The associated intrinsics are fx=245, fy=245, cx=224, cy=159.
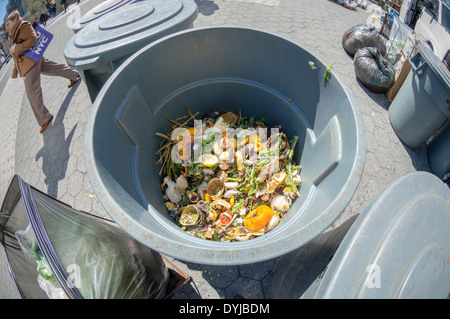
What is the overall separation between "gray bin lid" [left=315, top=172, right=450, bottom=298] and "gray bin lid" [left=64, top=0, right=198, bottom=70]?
7.82ft

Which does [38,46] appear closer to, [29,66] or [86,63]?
[29,66]

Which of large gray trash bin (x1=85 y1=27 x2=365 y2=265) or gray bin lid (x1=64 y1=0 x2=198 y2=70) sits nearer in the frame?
large gray trash bin (x1=85 y1=27 x2=365 y2=265)

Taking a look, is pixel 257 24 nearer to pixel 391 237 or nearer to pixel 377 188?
pixel 377 188

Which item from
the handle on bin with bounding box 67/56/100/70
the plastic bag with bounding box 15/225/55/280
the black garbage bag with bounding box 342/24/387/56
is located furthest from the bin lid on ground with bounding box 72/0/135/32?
the black garbage bag with bounding box 342/24/387/56

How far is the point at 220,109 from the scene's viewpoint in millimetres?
2670

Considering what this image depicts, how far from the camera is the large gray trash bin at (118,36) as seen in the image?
2365 mm

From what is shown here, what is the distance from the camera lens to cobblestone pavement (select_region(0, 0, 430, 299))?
230 centimetres

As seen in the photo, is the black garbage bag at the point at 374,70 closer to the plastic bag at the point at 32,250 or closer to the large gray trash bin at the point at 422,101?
the large gray trash bin at the point at 422,101

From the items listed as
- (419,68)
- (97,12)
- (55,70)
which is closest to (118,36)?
(97,12)

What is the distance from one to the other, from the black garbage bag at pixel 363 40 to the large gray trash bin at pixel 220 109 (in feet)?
8.82

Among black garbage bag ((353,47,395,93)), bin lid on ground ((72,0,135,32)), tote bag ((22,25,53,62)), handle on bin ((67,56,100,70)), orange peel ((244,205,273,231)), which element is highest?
bin lid on ground ((72,0,135,32))

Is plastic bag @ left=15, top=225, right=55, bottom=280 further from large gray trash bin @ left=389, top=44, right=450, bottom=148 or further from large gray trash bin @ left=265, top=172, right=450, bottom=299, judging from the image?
large gray trash bin @ left=389, top=44, right=450, bottom=148

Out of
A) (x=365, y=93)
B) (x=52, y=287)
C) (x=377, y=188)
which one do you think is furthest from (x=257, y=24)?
(x=52, y=287)

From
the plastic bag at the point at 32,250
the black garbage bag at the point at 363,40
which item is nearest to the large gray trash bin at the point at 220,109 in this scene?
the plastic bag at the point at 32,250
